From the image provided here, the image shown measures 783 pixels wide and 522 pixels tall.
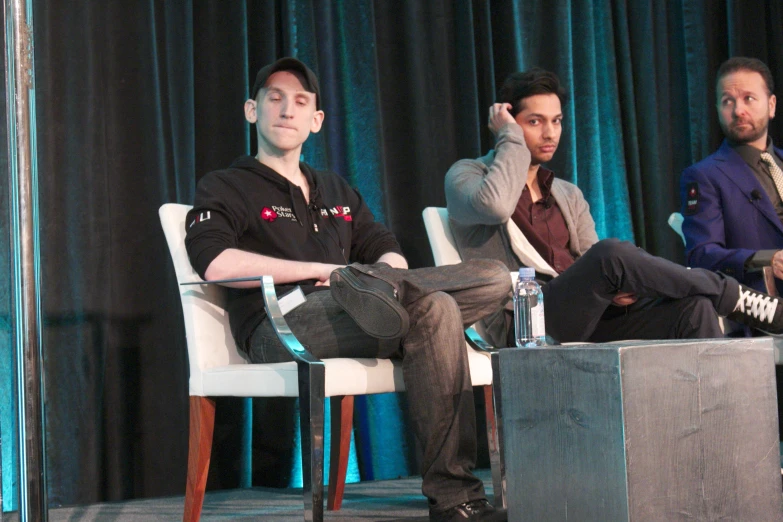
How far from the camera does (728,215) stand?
2.92 metres

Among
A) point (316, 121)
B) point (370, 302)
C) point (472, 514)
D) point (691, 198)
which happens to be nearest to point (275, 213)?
point (316, 121)

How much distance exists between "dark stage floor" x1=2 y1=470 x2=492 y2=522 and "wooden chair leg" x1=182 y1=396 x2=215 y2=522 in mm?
293

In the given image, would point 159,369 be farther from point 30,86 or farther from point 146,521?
point 30,86

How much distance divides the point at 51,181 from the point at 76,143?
0.14m

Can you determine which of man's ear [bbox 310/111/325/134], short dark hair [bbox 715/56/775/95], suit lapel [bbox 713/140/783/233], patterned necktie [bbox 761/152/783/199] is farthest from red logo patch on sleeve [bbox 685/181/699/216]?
man's ear [bbox 310/111/325/134]

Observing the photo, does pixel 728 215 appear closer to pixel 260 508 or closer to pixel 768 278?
pixel 768 278

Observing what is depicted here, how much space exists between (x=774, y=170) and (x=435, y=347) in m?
1.73

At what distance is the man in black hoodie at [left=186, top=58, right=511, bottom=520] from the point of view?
6.05 feet

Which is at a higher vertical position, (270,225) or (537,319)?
(270,225)

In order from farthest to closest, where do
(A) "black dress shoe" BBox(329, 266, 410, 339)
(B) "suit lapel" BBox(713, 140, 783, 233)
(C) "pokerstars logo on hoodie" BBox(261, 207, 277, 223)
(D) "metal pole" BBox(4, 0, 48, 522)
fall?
(B) "suit lapel" BBox(713, 140, 783, 233), (C) "pokerstars logo on hoodie" BBox(261, 207, 277, 223), (A) "black dress shoe" BBox(329, 266, 410, 339), (D) "metal pole" BBox(4, 0, 48, 522)

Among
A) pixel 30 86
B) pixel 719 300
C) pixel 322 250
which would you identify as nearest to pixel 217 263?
pixel 322 250

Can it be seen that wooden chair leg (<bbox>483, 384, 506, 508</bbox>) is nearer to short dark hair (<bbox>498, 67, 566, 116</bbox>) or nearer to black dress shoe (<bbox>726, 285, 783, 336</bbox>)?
black dress shoe (<bbox>726, 285, 783, 336</bbox>)

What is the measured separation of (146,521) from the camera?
2.28 metres

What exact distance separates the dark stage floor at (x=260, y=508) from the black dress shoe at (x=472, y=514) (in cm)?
35
